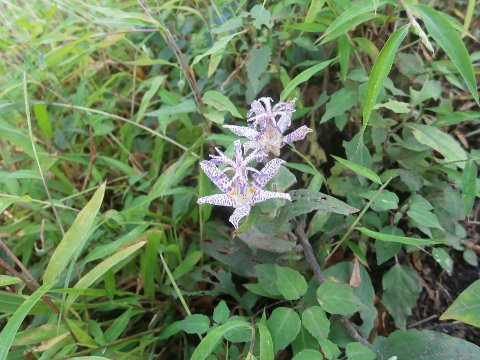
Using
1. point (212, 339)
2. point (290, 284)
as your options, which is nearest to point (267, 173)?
Result: point (290, 284)

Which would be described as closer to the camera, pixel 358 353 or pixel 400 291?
pixel 358 353

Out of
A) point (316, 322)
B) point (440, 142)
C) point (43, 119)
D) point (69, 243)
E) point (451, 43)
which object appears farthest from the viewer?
point (43, 119)

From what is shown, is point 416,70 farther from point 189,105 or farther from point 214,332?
point 214,332

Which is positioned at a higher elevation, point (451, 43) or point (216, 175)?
point (451, 43)

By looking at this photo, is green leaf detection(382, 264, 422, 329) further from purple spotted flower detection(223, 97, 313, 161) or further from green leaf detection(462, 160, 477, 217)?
purple spotted flower detection(223, 97, 313, 161)

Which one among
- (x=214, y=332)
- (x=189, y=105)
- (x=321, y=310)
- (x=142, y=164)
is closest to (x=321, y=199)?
(x=321, y=310)

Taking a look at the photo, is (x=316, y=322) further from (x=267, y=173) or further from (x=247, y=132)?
(x=247, y=132)

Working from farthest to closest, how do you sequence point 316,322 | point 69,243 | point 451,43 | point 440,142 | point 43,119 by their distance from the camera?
point 43,119
point 440,142
point 69,243
point 316,322
point 451,43
